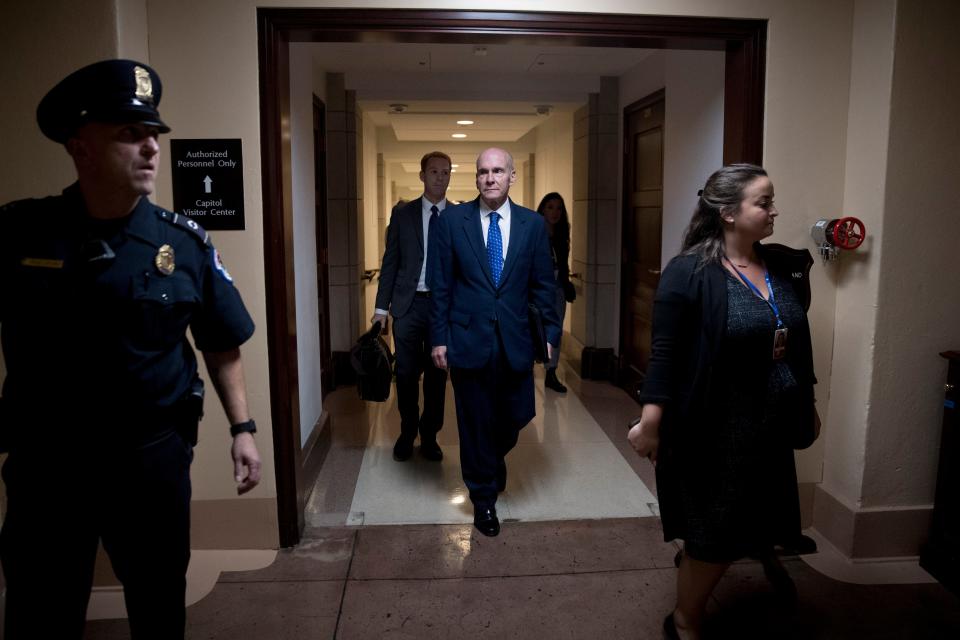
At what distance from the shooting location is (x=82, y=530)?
5.37ft

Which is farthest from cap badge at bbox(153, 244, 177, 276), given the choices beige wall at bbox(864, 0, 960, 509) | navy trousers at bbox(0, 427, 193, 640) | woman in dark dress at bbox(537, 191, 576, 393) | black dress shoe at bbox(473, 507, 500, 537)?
woman in dark dress at bbox(537, 191, 576, 393)

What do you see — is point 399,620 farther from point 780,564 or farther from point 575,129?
point 575,129

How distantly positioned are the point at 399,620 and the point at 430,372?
1665 millimetres

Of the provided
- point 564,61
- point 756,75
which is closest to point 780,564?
point 756,75

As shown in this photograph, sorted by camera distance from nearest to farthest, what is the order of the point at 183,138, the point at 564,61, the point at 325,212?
the point at 183,138, the point at 564,61, the point at 325,212

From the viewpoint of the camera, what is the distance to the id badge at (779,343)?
2145 mm

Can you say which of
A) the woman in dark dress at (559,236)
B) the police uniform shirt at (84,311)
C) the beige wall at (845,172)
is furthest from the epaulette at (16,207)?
the woman in dark dress at (559,236)

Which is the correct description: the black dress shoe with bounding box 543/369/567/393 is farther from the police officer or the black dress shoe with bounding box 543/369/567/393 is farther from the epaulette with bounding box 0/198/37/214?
the epaulette with bounding box 0/198/37/214

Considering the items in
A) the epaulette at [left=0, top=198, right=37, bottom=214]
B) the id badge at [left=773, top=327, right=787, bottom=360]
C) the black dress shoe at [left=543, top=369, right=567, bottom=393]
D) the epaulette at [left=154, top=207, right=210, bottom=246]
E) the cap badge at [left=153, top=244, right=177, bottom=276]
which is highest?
the epaulette at [left=0, top=198, right=37, bottom=214]

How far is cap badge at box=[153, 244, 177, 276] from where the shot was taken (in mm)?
1657

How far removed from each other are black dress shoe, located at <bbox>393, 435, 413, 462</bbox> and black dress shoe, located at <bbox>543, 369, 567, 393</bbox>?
1.83 metres

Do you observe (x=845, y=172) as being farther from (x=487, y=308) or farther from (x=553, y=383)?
(x=553, y=383)

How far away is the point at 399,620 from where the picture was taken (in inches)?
101

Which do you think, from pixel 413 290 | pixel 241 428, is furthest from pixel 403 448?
pixel 241 428
